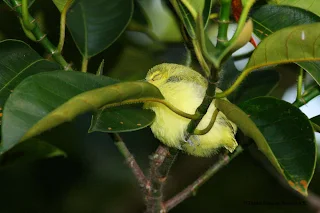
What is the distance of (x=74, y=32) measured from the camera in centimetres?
204

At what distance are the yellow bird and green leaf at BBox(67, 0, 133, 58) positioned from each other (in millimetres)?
201

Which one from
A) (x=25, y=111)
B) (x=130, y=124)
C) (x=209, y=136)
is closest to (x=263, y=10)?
(x=209, y=136)

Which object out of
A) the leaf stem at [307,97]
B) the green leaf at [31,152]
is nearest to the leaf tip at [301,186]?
the leaf stem at [307,97]

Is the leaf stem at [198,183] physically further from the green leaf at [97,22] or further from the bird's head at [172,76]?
the green leaf at [97,22]

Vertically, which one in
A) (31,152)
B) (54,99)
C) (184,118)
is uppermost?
(54,99)

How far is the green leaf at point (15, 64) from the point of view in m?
1.74

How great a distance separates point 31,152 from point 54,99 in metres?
0.95

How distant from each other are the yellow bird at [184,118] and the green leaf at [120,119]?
2.7 inches

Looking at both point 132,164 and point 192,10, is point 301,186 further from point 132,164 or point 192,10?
point 132,164

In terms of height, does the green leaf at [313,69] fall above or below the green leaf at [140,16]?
above

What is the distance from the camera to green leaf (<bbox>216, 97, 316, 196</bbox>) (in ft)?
4.29

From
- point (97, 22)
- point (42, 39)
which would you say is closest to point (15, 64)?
point (42, 39)

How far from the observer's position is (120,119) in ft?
5.51

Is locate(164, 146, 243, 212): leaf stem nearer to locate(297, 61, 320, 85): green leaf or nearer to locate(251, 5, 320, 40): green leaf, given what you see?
locate(251, 5, 320, 40): green leaf
